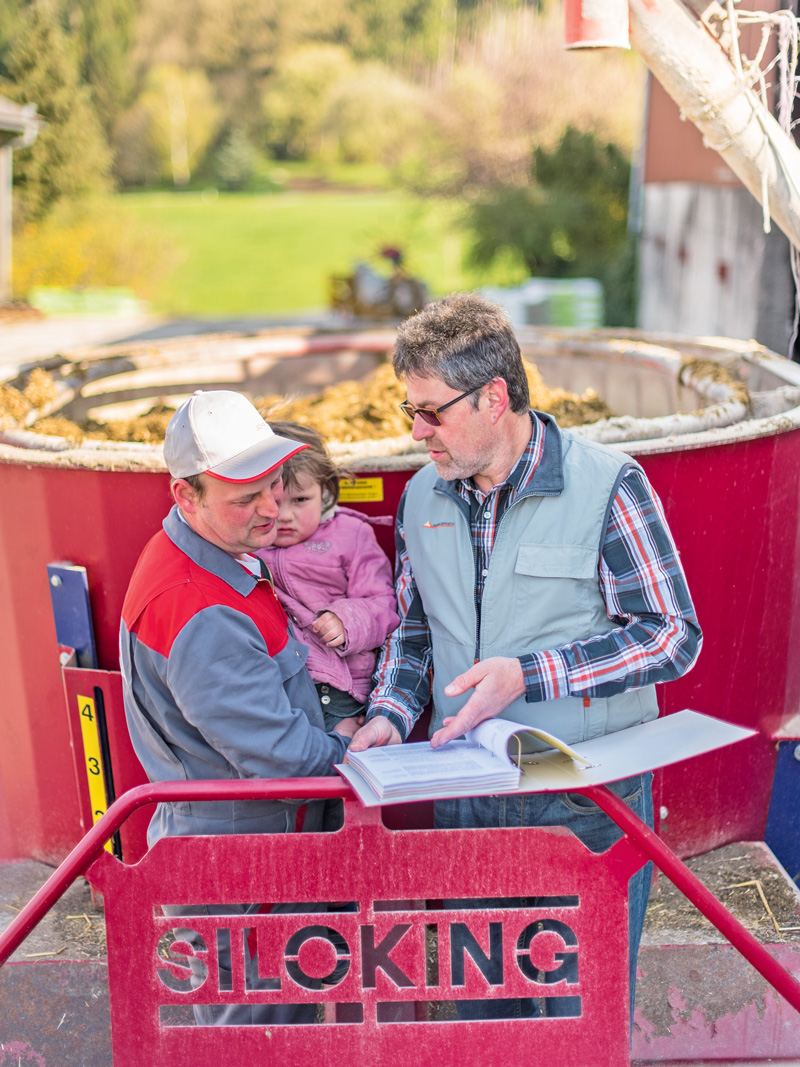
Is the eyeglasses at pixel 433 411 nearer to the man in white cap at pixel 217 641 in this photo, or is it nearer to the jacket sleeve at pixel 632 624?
the man in white cap at pixel 217 641

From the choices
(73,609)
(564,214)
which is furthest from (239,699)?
(564,214)

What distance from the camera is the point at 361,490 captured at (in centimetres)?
325

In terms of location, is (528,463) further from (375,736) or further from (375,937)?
(375,937)

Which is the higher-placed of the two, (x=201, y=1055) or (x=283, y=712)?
(x=283, y=712)

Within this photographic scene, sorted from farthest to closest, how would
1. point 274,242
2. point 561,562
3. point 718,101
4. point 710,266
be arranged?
point 274,242 → point 710,266 → point 718,101 → point 561,562

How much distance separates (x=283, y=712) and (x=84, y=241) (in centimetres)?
2963

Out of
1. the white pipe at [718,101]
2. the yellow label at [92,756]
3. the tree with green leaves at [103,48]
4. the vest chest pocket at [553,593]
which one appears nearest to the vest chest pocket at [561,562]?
the vest chest pocket at [553,593]

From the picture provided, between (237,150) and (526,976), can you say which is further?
(237,150)

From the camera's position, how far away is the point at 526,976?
7.67 ft

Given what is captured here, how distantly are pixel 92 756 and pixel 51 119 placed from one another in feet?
79.3

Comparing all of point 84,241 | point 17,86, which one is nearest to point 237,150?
point 84,241

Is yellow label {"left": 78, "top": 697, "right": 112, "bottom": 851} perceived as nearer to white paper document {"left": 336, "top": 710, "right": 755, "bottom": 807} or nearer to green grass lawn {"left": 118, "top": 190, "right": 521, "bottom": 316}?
white paper document {"left": 336, "top": 710, "right": 755, "bottom": 807}

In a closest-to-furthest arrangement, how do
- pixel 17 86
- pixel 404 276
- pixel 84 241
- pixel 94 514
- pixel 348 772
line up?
pixel 348 772 → pixel 94 514 → pixel 404 276 → pixel 17 86 → pixel 84 241

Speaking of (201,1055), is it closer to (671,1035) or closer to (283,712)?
(283,712)
